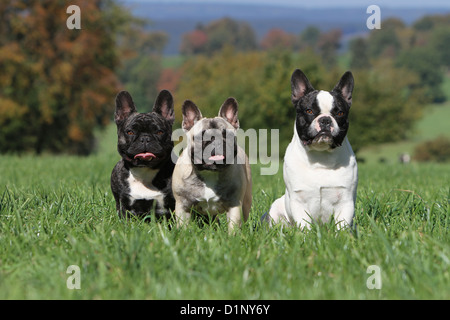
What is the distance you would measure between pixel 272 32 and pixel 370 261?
18041cm

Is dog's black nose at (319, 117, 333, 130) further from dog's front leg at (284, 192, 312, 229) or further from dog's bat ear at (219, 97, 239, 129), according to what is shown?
dog's bat ear at (219, 97, 239, 129)

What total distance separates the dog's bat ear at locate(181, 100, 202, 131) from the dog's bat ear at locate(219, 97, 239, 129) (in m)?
0.26

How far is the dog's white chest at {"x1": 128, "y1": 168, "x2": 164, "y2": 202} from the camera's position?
5902mm

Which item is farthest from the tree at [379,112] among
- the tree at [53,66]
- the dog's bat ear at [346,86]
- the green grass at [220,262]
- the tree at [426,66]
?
the green grass at [220,262]

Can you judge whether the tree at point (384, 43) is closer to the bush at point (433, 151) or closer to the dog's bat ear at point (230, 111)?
the bush at point (433, 151)

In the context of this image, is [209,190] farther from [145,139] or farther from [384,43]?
[384,43]

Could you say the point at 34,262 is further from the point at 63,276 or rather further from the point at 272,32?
the point at 272,32

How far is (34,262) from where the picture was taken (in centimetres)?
438

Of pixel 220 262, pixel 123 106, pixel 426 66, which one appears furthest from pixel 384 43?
pixel 220 262

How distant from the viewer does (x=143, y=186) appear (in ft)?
19.5

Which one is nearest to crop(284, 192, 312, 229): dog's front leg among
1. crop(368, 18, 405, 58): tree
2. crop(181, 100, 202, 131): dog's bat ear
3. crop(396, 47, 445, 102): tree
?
crop(181, 100, 202, 131): dog's bat ear

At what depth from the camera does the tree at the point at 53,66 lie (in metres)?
37.3

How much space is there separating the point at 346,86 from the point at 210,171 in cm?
165

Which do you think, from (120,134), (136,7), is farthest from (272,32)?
(120,134)
